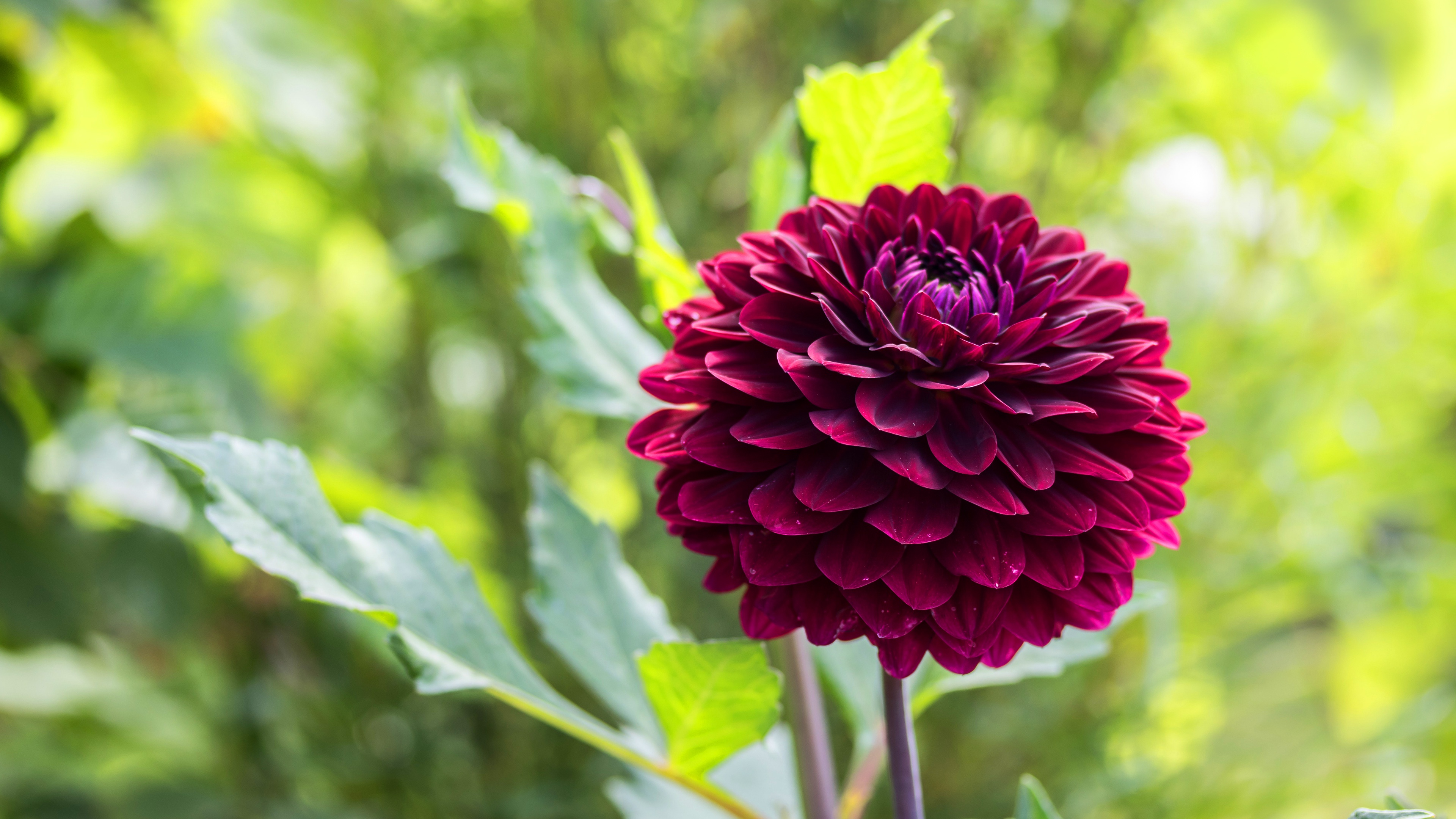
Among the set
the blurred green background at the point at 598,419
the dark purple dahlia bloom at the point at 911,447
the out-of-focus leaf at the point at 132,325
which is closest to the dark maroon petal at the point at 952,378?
the dark purple dahlia bloom at the point at 911,447

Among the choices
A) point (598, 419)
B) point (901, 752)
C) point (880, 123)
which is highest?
point (598, 419)

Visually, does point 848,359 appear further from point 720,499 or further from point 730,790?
point 730,790

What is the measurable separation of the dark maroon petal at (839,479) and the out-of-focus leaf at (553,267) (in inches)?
3.2

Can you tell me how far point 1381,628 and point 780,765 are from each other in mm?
704

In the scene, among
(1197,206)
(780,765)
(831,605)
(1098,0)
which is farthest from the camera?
(1197,206)

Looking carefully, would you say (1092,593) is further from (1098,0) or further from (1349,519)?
(1349,519)

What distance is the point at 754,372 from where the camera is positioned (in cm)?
17

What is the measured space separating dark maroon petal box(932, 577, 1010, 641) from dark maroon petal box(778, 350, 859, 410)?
0.12 ft

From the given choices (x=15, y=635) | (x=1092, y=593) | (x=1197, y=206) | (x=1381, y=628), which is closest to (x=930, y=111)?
(x=1092, y=593)

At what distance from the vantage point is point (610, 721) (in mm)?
633

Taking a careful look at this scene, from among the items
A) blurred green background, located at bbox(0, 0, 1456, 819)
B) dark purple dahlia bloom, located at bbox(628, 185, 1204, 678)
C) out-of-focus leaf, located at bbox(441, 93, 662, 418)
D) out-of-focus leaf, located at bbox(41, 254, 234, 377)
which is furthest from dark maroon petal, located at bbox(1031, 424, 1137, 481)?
out-of-focus leaf, located at bbox(41, 254, 234, 377)

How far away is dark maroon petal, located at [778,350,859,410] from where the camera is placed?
16 centimetres

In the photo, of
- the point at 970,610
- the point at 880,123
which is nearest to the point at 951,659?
the point at 970,610

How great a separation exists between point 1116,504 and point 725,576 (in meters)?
0.07
